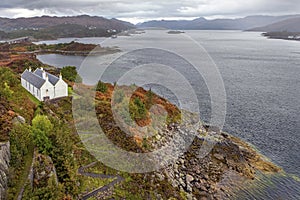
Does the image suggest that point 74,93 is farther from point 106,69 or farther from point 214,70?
point 214,70

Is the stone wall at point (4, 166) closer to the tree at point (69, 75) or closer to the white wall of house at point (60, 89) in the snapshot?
the white wall of house at point (60, 89)

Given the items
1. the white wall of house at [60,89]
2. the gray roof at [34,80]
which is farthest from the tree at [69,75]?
the white wall of house at [60,89]

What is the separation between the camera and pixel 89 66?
80375 millimetres

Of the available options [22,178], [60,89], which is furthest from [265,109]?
[22,178]

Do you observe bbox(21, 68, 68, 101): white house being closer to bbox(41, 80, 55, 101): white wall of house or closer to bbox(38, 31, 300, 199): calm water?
bbox(41, 80, 55, 101): white wall of house

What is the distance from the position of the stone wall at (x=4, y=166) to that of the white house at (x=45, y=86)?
14072 mm

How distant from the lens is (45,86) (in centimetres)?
2956

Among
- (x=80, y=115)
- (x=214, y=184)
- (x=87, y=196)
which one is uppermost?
(x=80, y=115)

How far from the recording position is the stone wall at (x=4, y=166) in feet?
44.7

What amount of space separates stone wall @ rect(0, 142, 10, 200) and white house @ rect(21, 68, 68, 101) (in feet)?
46.2

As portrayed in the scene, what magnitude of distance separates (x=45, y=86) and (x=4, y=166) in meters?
16.0

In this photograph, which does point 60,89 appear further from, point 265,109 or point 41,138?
point 265,109

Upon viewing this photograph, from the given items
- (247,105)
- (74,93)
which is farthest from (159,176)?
(247,105)

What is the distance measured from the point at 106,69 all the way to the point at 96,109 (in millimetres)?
45397
